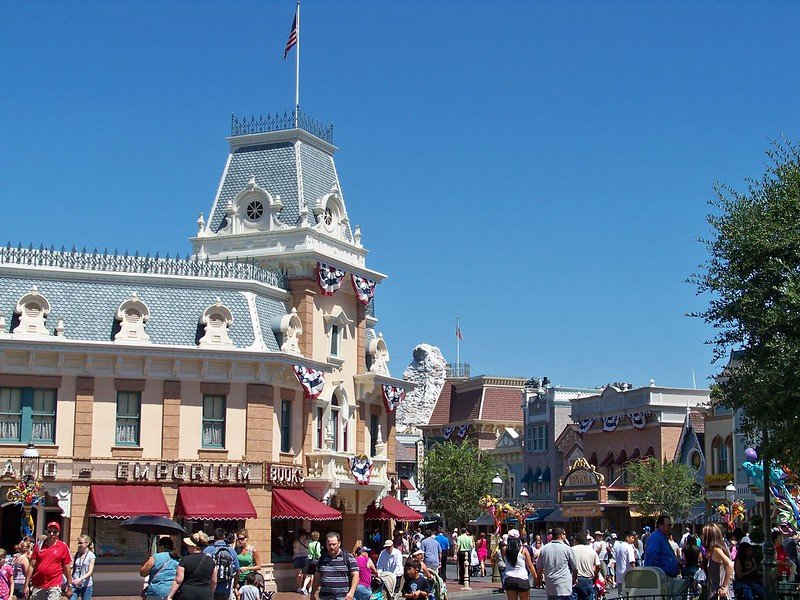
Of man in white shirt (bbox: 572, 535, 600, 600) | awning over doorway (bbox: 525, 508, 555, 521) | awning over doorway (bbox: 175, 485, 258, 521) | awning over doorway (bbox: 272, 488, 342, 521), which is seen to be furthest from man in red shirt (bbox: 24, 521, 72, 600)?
awning over doorway (bbox: 525, 508, 555, 521)

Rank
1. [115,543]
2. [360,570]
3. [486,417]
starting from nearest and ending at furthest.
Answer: [360,570], [115,543], [486,417]

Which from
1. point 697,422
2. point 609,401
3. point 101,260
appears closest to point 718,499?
point 697,422

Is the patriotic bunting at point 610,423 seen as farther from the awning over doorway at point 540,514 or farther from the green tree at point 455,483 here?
the awning over doorway at point 540,514

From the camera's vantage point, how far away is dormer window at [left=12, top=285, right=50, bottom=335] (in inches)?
1438

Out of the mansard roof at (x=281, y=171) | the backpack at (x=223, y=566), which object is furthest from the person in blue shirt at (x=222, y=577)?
the mansard roof at (x=281, y=171)

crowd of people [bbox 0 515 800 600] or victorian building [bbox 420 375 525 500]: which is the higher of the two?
victorian building [bbox 420 375 525 500]

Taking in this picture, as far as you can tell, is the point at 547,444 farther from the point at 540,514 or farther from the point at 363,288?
the point at 363,288

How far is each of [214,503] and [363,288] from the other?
1055 cm

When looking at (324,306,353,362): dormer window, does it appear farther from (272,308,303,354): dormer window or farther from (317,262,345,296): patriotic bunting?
(272,308,303,354): dormer window

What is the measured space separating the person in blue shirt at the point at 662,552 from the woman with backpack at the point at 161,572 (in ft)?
25.0

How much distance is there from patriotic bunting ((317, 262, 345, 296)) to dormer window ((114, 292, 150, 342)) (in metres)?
6.36

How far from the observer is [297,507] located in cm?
3853

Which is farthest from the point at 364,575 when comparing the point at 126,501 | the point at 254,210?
the point at 254,210

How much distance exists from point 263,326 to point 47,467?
25.6 feet
